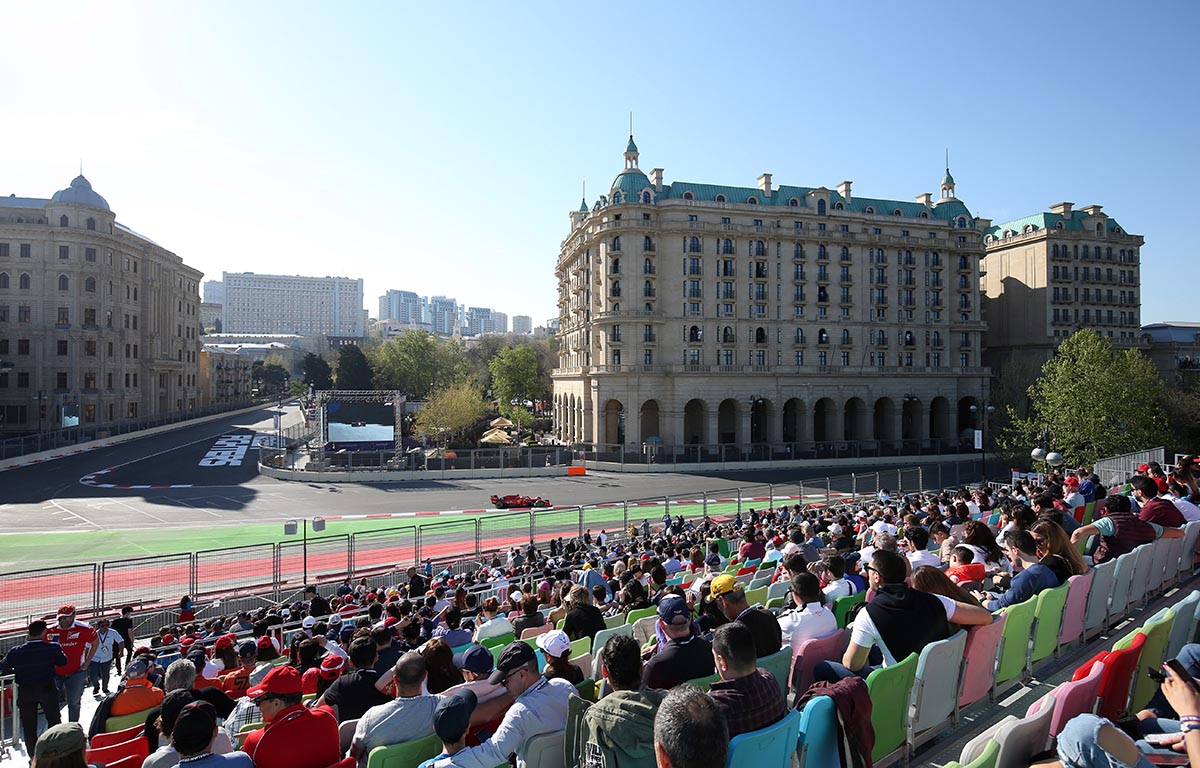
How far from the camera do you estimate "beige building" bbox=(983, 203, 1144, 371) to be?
80.2m

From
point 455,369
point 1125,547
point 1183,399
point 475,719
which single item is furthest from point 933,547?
point 455,369

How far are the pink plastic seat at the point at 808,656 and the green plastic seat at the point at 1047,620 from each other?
233 cm

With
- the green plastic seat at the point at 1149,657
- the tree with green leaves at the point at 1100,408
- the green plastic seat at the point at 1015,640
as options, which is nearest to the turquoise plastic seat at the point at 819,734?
the green plastic seat at the point at 1149,657

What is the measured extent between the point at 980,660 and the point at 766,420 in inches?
2587

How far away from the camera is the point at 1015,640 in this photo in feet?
22.8

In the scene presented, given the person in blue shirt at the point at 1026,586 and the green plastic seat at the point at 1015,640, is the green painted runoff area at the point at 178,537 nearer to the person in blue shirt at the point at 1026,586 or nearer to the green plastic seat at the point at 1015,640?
the person in blue shirt at the point at 1026,586

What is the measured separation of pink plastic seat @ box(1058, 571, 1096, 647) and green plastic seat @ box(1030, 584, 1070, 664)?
0.10m

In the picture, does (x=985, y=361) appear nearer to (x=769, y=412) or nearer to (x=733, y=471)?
(x=769, y=412)

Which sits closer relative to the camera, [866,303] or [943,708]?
[943,708]

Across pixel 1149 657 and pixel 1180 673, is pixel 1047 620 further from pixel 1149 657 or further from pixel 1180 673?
pixel 1180 673

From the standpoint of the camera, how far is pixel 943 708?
20.3 feet

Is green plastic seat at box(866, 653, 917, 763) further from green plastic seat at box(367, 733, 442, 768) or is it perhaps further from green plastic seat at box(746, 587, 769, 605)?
green plastic seat at box(746, 587, 769, 605)

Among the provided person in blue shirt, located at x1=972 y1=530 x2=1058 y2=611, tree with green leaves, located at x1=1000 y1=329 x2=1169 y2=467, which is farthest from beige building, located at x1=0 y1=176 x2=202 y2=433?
tree with green leaves, located at x1=1000 y1=329 x2=1169 y2=467

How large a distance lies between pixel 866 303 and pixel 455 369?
55204 millimetres
